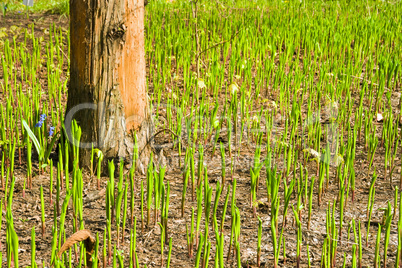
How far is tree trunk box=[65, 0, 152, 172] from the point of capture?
263cm

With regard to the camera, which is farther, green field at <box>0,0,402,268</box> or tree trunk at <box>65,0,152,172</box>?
tree trunk at <box>65,0,152,172</box>

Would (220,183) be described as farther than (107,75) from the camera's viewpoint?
Yes

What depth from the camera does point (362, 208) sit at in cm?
253

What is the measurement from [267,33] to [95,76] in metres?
2.78

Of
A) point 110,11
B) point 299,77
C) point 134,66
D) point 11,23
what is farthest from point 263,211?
point 11,23

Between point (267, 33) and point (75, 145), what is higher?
point (267, 33)

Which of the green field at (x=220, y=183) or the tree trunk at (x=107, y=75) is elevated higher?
the tree trunk at (x=107, y=75)

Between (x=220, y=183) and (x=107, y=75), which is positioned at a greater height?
(x=107, y=75)

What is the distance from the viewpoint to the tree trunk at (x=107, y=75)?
2.63m

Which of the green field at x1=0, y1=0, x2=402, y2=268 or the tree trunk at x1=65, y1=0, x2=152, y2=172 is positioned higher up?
the tree trunk at x1=65, y1=0, x2=152, y2=172

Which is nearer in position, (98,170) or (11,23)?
(98,170)

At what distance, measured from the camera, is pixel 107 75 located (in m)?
2.68

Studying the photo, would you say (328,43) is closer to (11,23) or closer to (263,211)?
(263,211)

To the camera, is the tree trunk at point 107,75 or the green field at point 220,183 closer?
the green field at point 220,183
